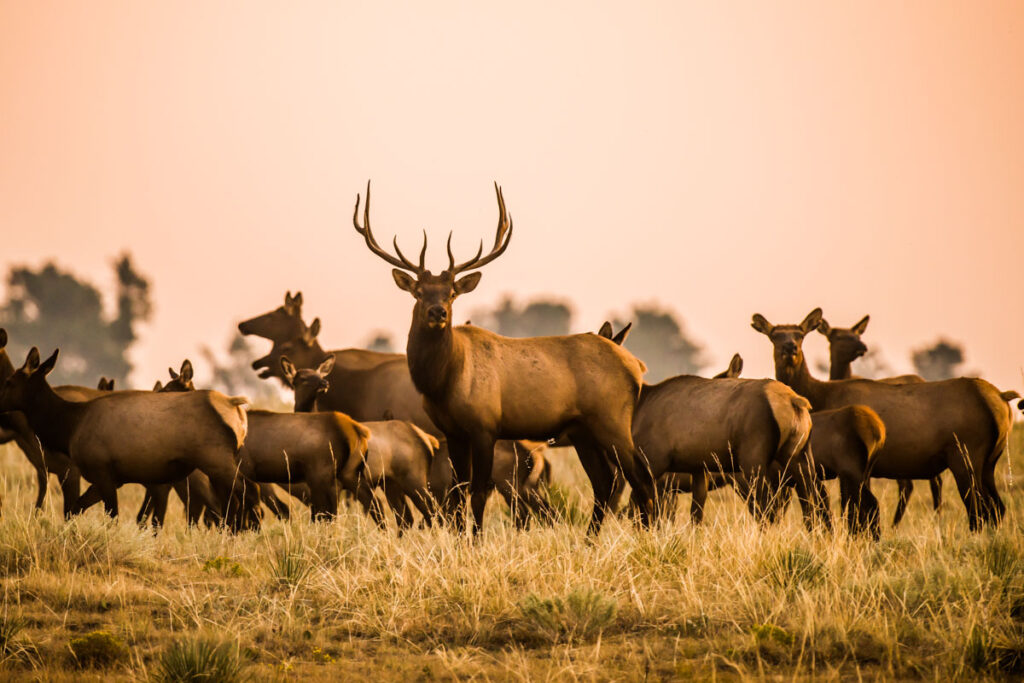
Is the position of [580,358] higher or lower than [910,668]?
higher

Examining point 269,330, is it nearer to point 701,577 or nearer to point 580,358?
point 580,358

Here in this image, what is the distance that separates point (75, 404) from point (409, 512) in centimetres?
406

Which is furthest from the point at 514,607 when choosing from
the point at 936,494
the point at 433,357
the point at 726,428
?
the point at 936,494

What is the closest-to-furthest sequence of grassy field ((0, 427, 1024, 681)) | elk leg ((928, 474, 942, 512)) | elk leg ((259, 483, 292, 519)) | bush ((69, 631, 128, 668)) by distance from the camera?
grassy field ((0, 427, 1024, 681)), bush ((69, 631, 128, 668)), elk leg ((259, 483, 292, 519)), elk leg ((928, 474, 942, 512))

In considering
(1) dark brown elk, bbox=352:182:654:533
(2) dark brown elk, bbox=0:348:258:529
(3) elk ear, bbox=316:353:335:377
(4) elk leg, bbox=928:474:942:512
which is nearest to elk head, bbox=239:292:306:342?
(3) elk ear, bbox=316:353:335:377

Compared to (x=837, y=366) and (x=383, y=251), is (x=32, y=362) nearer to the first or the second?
(x=383, y=251)

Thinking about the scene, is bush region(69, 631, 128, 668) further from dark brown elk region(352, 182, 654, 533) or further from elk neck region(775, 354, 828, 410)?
elk neck region(775, 354, 828, 410)

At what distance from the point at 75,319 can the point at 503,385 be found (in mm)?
59696

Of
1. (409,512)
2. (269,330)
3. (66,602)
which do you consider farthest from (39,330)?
(66,602)

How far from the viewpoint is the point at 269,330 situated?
19.9m

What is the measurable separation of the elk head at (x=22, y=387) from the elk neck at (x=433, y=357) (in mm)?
4047

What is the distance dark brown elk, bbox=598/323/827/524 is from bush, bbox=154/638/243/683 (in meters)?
5.40

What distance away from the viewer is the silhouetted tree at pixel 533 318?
73.9 metres

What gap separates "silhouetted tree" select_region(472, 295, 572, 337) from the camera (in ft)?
242
